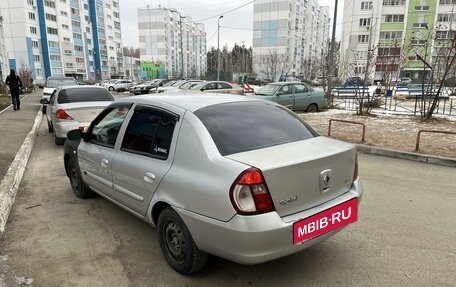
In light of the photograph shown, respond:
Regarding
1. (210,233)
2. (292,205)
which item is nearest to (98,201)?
(210,233)

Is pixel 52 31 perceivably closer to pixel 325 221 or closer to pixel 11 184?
pixel 11 184

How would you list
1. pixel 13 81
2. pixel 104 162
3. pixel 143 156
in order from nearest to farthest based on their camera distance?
1. pixel 143 156
2. pixel 104 162
3. pixel 13 81

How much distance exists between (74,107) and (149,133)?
5.60 m

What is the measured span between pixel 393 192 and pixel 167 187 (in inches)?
147

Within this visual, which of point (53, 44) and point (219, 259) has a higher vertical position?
point (53, 44)

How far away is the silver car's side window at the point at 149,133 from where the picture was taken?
10.6 ft

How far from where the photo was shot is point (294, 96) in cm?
1505

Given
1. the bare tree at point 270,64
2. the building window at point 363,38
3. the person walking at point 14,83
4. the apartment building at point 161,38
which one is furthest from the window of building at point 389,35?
the person walking at point 14,83

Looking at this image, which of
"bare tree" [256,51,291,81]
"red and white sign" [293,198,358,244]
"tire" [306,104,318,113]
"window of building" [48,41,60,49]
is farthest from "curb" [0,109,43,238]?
"window of building" [48,41,60,49]

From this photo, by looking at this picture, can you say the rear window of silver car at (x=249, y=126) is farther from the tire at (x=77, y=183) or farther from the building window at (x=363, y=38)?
the building window at (x=363, y=38)

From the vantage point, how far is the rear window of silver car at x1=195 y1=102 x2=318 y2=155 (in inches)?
117

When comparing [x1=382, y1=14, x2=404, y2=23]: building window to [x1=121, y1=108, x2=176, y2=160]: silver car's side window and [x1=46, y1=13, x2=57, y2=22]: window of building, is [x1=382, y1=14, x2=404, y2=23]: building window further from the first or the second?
[x1=121, y1=108, x2=176, y2=160]: silver car's side window

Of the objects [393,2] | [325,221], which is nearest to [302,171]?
[325,221]

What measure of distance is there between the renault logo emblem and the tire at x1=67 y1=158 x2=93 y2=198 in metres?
3.25
